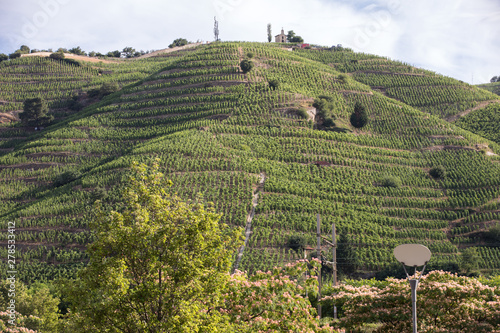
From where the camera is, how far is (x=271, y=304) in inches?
567

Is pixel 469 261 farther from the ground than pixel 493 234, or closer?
closer

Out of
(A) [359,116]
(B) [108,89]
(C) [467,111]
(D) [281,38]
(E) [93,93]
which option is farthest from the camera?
(D) [281,38]

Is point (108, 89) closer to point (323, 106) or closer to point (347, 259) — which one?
point (323, 106)

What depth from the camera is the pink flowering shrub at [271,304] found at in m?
14.5

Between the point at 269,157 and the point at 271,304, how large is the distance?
40380mm

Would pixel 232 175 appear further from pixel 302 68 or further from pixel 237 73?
pixel 302 68

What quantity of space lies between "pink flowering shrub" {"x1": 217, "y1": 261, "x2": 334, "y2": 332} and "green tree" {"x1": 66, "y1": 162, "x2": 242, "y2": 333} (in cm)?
101

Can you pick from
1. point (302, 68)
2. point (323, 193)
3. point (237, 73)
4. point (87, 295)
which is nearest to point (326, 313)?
point (87, 295)

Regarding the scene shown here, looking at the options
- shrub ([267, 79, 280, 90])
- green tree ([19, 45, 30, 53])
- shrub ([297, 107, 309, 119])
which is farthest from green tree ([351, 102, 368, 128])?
green tree ([19, 45, 30, 53])

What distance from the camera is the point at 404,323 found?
1844cm

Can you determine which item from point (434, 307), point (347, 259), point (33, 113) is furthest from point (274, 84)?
point (434, 307)

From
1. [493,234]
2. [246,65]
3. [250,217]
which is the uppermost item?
[246,65]

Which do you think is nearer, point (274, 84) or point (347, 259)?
point (347, 259)

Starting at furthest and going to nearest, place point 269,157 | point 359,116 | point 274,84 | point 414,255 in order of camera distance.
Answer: point 274,84 → point 359,116 → point 269,157 → point 414,255
